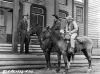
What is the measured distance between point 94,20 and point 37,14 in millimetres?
7713

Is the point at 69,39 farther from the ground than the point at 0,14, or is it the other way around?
the point at 0,14

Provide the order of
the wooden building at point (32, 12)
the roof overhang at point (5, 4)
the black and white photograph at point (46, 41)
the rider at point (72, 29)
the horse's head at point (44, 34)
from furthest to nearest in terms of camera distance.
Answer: the wooden building at point (32, 12) → the roof overhang at point (5, 4) → the horse's head at point (44, 34) → the black and white photograph at point (46, 41) → the rider at point (72, 29)

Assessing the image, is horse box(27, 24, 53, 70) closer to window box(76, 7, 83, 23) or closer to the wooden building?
the wooden building

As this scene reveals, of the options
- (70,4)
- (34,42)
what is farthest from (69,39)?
(70,4)

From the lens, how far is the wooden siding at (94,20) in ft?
69.3

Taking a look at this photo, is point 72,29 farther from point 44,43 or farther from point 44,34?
point 44,43

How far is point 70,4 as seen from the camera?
774 inches

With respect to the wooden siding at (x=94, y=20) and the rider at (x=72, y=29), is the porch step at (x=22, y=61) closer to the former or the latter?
the rider at (x=72, y=29)

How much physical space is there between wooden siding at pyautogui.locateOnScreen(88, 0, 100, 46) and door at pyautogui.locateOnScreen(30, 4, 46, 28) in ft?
20.0

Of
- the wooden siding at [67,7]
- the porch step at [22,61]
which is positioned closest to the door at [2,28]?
the porch step at [22,61]

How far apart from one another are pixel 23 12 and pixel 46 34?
6257 mm

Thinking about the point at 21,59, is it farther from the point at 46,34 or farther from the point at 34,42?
the point at 34,42

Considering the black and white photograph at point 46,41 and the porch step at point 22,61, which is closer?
the black and white photograph at point 46,41

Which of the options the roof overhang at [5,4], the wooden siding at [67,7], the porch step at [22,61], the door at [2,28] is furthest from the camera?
the wooden siding at [67,7]
